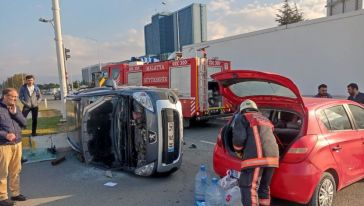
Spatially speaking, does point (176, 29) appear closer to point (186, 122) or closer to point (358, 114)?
point (186, 122)

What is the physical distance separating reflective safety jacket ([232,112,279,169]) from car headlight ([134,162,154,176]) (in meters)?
2.21

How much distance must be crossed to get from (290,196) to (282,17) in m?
28.2

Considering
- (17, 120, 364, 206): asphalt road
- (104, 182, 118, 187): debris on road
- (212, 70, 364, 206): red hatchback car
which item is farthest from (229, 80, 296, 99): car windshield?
→ (104, 182, 118, 187): debris on road

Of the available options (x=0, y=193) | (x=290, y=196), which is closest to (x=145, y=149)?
(x=0, y=193)

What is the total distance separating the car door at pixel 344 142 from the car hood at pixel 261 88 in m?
0.48

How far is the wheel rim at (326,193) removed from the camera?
12.6 ft

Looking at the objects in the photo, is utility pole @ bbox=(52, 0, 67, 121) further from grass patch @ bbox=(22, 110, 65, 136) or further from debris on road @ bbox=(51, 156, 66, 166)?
debris on road @ bbox=(51, 156, 66, 166)

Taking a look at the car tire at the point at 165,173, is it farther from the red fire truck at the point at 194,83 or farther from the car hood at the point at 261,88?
the red fire truck at the point at 194,83

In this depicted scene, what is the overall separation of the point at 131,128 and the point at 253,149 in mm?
2846

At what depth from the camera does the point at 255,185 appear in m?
3.53

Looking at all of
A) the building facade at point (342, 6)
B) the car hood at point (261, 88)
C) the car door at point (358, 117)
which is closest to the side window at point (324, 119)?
the car hood at point (261, 88)

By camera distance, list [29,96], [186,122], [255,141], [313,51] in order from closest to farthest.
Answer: [255,141] → [29,96] → [186,122] → [313,51]

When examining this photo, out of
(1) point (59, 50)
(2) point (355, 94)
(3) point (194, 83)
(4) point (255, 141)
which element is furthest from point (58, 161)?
(2) point (355, 94)

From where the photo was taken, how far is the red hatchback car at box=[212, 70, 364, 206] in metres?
3.71
